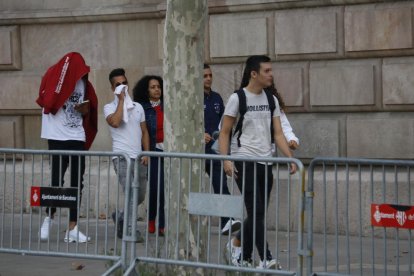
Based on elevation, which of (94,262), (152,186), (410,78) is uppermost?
(410,78)

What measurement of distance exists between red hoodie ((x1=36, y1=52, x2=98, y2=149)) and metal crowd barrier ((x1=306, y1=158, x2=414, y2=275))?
229cm

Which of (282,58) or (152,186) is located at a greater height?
(282,58)

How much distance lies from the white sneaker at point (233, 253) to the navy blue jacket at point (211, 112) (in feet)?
10.7

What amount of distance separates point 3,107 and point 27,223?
510 cm

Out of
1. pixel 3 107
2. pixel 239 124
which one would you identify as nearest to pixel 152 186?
pixel 239 124

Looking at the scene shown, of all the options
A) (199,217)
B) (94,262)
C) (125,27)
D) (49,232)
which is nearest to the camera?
(199,217)

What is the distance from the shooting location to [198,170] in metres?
8.23

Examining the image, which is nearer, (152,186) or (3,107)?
(152,186)

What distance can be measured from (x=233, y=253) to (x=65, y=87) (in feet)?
10.8

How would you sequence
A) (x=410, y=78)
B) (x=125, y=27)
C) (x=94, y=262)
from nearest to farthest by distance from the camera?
1. (x=94, y=262)
2. (x=410, y=78)
3. (x=125, y=27)

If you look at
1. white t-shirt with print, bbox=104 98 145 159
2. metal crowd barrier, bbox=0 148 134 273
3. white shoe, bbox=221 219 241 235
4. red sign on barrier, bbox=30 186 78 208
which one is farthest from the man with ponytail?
white t-shirt with print, bbox=104 98 145 159

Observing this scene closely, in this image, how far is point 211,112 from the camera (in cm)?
1150

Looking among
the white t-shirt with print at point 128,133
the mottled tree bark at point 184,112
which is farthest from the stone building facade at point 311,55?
the mottled tree bark at point 184,112

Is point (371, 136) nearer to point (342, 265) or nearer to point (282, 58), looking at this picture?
point (282, 58)
